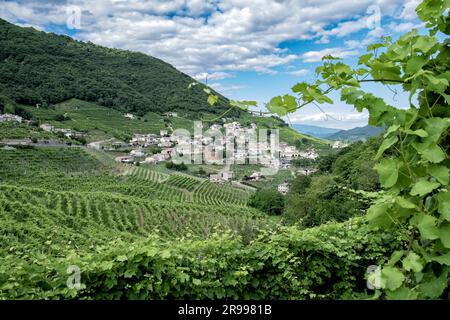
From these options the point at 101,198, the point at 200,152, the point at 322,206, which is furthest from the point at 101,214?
the point at 200,152

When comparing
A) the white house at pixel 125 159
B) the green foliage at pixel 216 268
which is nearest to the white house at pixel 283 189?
the white house at pixel 125 159

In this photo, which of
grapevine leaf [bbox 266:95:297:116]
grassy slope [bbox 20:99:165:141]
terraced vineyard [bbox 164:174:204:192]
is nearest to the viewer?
grapevine leaf [bbox 266:95:297:116]

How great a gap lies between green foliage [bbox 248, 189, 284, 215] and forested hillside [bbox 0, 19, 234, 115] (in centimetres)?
3242

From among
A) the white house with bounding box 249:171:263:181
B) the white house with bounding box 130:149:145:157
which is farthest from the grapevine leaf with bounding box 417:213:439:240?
the white house with bounding box 249:171:263:181

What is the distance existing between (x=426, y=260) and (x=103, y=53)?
146147 millimetres

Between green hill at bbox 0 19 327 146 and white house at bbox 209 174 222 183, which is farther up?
green hill at bbox 0 19 327 146

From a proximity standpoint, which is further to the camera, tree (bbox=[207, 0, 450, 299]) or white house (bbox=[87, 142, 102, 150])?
white house (bbox=[87, 142, 102, 150])

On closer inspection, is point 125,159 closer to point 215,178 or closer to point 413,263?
point 215,178

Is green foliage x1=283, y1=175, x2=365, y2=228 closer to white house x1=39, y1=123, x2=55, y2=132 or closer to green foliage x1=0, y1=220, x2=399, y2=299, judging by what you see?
green foliage x1=0, y1=220, x2=399, y2=299

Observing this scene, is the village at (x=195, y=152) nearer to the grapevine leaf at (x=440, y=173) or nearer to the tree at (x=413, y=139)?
the tree at (x=413, y=139)

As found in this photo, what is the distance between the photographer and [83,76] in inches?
4267

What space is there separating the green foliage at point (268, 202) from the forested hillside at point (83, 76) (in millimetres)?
32420

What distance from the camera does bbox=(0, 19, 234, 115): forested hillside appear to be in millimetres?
92062

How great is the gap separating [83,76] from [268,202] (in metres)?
77.9
